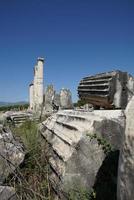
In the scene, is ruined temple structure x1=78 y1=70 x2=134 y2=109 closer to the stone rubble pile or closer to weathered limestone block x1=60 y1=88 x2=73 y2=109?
the stone rubble pile

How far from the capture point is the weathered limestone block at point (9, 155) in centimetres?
465

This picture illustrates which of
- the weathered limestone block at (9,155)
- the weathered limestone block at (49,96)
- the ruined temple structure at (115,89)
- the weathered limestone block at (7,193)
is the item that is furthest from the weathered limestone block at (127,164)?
the weathered limestone block at (49,96)

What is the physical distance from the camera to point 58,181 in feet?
14.5

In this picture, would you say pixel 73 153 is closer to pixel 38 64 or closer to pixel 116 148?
pixel 116 148

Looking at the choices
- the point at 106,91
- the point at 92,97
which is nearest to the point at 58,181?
the point at 106,91

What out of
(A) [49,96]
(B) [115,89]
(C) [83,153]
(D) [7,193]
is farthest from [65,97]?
(D) [7,193]

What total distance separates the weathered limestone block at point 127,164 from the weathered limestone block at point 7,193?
1654mm

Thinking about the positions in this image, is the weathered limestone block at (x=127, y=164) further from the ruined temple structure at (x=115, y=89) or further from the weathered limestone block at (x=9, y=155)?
the ruined temple structure at (x=115, y=89)

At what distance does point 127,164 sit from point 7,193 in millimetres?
1828

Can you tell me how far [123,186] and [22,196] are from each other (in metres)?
1.79

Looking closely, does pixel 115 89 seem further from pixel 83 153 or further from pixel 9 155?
pixel 9 155

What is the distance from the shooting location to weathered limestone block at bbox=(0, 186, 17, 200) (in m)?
4.22

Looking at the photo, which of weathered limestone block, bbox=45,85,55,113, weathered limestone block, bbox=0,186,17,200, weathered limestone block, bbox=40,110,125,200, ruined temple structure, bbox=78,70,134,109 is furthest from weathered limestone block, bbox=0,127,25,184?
weathered limestone block, bbox=45,85,55,113

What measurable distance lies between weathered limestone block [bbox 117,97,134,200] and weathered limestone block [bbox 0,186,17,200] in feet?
5.43
